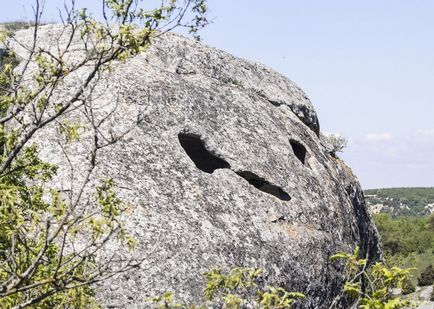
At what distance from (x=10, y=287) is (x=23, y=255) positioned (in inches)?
62.6

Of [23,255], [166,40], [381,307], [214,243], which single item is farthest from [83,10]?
[166,40]

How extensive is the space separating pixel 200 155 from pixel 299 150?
13.0 feet

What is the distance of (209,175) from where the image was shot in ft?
50.7

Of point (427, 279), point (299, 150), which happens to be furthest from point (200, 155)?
point (427, 279)

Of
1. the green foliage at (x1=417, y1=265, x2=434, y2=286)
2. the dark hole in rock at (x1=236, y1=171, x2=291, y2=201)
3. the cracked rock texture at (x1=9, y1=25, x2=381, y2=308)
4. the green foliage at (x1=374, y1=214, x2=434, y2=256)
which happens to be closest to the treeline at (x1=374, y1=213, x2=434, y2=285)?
the green foliage at (x1=374, y1=214, x2=434, y2=256)

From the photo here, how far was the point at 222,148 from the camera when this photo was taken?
16.6m

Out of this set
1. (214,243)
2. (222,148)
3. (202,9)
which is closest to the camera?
(202,9)

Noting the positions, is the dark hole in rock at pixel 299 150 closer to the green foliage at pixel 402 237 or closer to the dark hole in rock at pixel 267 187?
the dark hole in rock at pixel 267 187

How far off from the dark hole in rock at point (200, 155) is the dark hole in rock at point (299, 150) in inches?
137

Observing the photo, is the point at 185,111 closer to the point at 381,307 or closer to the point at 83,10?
the point at 83,10

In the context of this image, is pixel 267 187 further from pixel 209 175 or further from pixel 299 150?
pixel 299 150

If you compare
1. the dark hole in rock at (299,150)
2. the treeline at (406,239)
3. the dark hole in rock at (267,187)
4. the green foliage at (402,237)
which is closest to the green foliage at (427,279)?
the treeline at (406,239)

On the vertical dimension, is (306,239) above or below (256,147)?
below

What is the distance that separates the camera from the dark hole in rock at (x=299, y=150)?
19.6 meters
